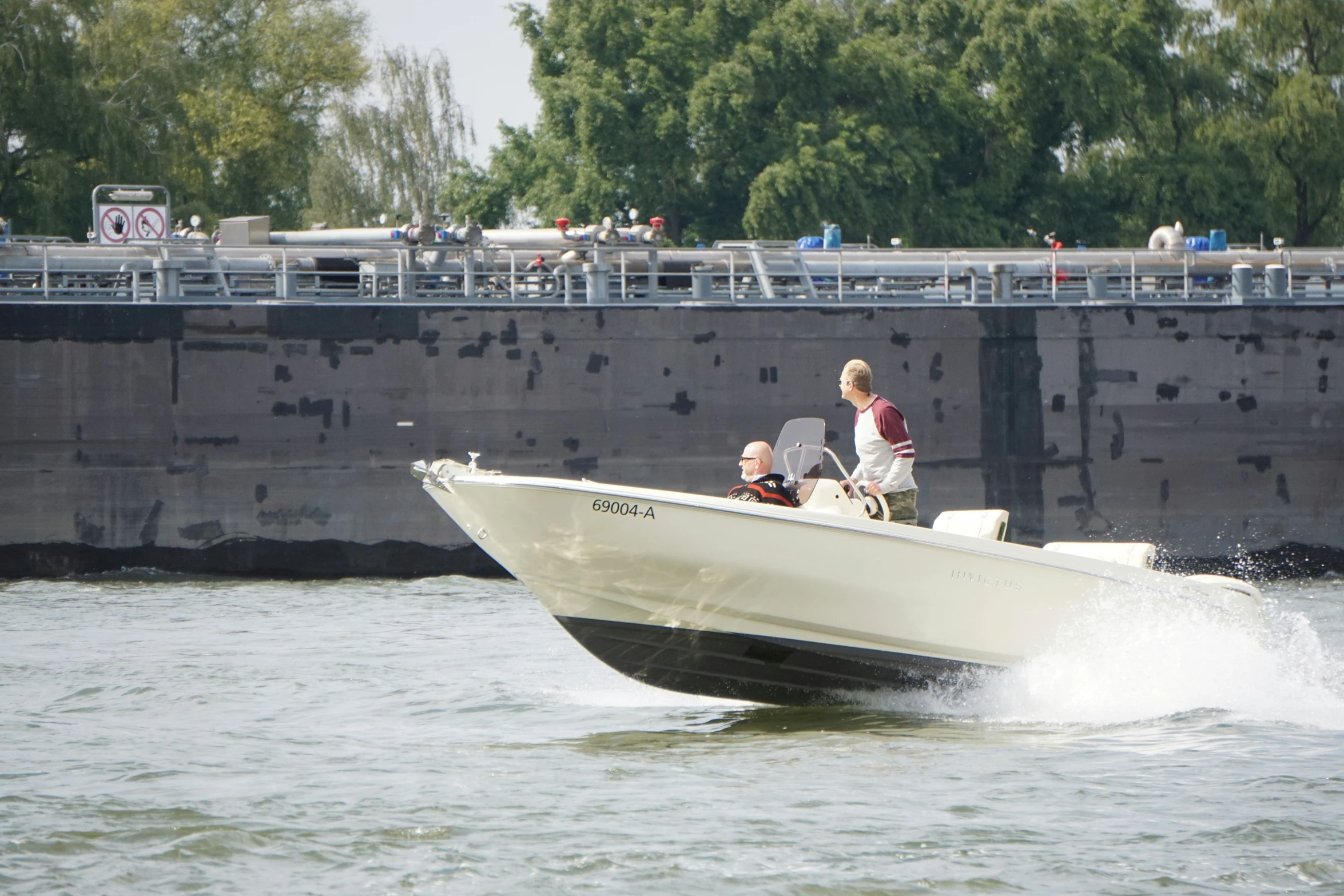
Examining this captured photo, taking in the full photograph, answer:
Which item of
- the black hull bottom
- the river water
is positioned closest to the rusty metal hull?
the river water

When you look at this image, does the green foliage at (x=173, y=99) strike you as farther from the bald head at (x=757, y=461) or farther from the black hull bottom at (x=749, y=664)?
the bald head at (x=757, y=461)

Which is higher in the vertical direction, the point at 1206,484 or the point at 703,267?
the point at 703,267

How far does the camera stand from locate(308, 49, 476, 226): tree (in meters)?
49.6

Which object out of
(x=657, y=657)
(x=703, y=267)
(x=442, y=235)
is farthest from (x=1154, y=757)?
(x=442, y=235)

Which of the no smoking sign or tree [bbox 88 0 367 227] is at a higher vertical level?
tree [bbox 88 0 367 227]

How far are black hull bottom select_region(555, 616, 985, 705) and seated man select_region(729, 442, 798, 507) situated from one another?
2.82 ft

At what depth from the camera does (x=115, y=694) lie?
12398 mm

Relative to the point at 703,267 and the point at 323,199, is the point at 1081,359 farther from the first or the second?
the point at 323,199

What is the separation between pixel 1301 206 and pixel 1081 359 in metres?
26.9

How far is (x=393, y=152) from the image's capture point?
51.1 meters

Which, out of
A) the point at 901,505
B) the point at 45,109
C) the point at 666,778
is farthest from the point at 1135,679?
the point at 45,109

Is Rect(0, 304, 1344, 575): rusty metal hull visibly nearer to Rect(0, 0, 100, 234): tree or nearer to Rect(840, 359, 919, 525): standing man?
Rect(840, 359, 919, 525): standing man

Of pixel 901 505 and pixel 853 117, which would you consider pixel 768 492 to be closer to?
pixel 901 505

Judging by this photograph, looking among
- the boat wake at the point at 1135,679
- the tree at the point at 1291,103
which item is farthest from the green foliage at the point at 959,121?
the boat wake at the point at 1135,679
